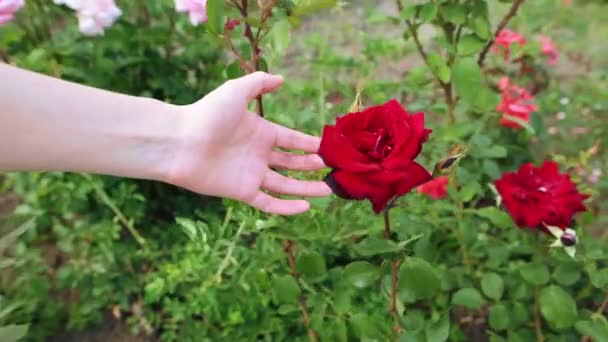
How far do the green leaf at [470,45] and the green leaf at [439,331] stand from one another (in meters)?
0.65

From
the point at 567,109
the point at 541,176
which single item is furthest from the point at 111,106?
the point at 567,109

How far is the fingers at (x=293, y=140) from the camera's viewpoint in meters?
1.12

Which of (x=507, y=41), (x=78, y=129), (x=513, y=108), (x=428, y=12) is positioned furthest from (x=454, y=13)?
(x=78, y=129)

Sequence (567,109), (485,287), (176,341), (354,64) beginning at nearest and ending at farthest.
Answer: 1. (485,287)
2. (176,341)
3. (354,64)
4. (567,109)

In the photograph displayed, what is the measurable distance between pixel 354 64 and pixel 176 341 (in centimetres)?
89

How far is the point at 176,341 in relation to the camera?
144 cm

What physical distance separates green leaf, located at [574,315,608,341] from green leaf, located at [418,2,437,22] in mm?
720

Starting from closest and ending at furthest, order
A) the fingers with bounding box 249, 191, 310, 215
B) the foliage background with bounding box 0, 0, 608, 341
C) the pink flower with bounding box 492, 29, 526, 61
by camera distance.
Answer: the fingers with bounding box 249, 191, 310, 215, the foliage background with bounding box 0, 0, 608, 341, the pink flower with bounding box 492, 29, 526, 61

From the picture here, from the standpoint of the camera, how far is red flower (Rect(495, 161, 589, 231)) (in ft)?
3.67

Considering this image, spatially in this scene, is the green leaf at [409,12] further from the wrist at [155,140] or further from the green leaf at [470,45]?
the wrist at [155,140]

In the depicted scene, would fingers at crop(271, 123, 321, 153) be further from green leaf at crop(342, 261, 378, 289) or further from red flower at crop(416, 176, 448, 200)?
red flower at crop(416, 176, 448, 200)

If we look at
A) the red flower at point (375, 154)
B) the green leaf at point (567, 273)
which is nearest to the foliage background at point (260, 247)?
the green leaf at point (567, 273)

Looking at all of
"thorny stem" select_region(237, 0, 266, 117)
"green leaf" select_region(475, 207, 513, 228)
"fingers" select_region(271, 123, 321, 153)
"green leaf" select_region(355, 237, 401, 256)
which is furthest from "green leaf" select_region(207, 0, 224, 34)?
"green leaf" select_region(475, 207, 513, 228)

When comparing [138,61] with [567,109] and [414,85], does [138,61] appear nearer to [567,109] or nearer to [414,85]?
[414,85]
